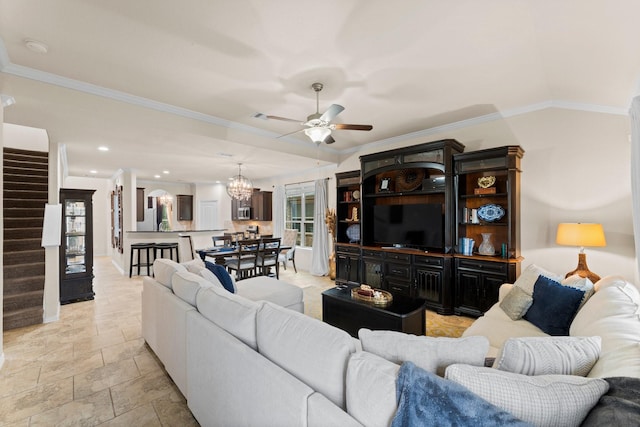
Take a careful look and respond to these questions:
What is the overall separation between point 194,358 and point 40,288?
341 centimetres

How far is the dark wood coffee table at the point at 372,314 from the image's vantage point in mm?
2672

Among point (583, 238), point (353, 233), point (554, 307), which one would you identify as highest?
point (583, 238)

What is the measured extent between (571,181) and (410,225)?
6.72 ft

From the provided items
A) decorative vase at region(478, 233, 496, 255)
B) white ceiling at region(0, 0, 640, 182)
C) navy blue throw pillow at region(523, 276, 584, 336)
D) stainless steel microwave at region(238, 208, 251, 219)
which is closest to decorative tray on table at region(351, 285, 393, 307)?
navy blue throw pillow at region(523, 276, 584, 336)

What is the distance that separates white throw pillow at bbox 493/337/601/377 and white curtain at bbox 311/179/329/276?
5.33 metres

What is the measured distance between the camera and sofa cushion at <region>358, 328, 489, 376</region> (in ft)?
A: 3.69

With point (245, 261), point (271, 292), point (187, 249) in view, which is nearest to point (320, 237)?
point (245, 261)

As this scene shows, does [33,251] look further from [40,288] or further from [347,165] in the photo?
[347,165]

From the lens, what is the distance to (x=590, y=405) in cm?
93

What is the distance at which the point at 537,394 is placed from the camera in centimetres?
93

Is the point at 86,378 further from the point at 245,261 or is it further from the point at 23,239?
the point at 245,261

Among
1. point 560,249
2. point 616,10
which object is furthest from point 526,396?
point 560,249

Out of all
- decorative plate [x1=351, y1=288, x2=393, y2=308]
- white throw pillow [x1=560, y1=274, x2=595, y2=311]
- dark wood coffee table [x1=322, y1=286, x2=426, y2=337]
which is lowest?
dark wood coffee table [x1=322, y1=286, x2=426, y2=337]

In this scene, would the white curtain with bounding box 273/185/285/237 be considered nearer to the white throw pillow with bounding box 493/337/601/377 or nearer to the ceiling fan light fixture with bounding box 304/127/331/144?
the ceiling fan light fixture with bounding box 304/127/331/144
